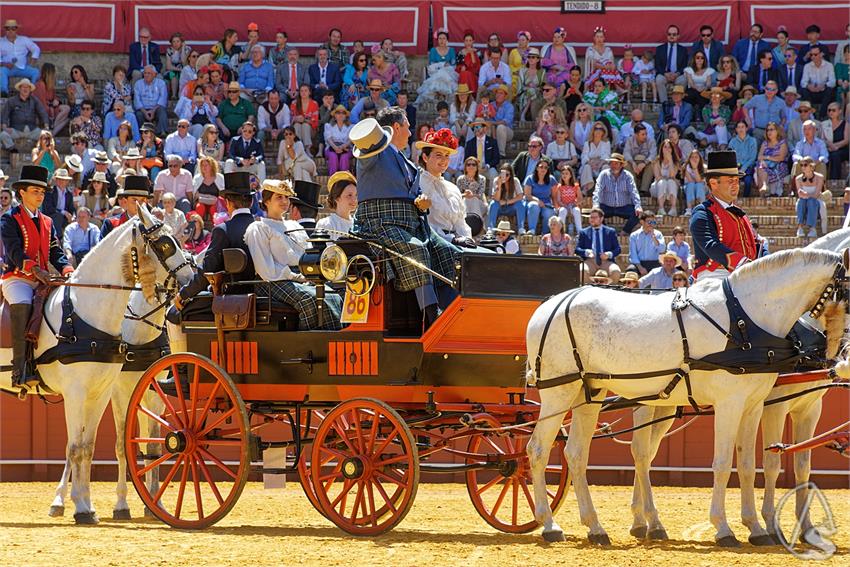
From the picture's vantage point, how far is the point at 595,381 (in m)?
9.09

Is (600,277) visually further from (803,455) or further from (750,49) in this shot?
(750,49)

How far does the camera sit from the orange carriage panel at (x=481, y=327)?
30.0 ft

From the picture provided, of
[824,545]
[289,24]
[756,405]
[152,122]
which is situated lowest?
[824,545]

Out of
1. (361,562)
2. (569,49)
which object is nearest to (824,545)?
(361,562)

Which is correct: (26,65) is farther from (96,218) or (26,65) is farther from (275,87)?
(96,218)

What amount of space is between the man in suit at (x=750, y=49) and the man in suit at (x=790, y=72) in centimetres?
40

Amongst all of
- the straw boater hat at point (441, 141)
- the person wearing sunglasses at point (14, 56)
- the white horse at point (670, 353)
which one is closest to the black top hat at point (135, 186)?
the straw boater hat at point (441, 141)

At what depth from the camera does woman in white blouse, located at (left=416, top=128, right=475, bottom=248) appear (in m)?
9.81

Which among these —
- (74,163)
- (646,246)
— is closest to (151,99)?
(74,163)

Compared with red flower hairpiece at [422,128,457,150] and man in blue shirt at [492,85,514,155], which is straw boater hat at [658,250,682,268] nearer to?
man in blue shirt at [492,85,514,155]

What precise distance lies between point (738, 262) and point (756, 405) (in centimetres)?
114

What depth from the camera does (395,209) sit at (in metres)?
9.60

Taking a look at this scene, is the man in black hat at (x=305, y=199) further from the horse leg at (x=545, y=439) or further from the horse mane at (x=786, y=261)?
the horse mane at (x=786, y=261)

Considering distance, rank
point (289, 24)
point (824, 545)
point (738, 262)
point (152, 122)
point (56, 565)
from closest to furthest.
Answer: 1. point (56, 565)
2. point (824, 545)
3. point (738, 262)
4. point (152, 122)
5. point (289, 24)
